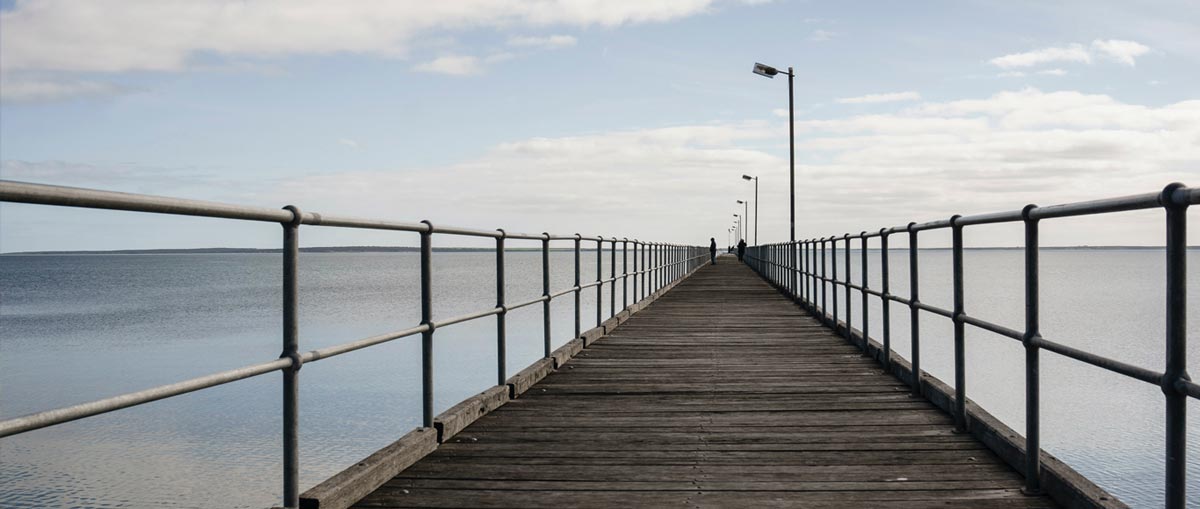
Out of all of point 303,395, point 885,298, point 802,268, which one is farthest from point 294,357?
point 303,395

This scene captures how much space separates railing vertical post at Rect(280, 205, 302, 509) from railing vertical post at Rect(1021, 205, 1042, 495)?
2812 millimetres

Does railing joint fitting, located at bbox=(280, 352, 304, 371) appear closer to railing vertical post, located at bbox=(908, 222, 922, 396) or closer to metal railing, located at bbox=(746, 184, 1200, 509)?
metal railing, located at bbox=(746, 184, 1200, 509)

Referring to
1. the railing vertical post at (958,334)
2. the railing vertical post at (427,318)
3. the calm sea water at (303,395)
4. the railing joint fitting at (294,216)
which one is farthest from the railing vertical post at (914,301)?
the calm sea water at (303,395)

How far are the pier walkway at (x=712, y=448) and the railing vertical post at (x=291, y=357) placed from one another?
1.47ft

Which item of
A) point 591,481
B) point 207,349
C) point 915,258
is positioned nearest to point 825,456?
point 591,481

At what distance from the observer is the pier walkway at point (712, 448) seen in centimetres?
370

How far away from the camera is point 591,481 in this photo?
3.94 meters

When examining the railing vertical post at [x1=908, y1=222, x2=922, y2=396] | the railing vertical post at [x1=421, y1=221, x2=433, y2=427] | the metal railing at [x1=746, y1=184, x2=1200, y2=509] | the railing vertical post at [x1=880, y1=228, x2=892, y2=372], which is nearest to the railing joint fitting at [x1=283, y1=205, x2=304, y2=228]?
the railing vertical post at [x1=421, y1=221, x2=433, y2=427]

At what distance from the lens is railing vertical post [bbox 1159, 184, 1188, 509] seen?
267 cm

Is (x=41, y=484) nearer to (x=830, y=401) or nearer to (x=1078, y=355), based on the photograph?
(x=830, y=401)

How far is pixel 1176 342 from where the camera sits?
2719mm

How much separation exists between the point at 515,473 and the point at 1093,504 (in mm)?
2275

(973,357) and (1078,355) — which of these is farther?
(973,357)

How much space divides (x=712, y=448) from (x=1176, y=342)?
2.30m
